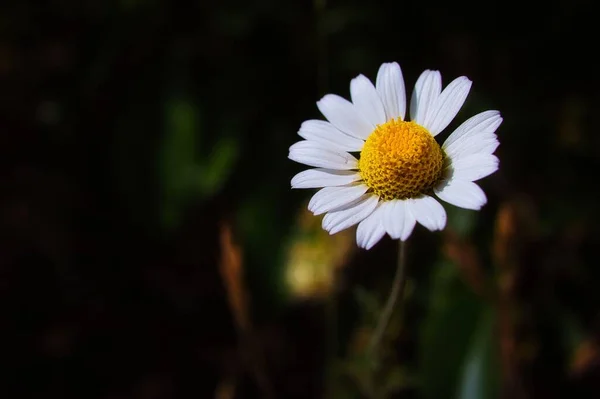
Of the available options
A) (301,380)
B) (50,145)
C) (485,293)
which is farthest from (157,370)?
(485,293)

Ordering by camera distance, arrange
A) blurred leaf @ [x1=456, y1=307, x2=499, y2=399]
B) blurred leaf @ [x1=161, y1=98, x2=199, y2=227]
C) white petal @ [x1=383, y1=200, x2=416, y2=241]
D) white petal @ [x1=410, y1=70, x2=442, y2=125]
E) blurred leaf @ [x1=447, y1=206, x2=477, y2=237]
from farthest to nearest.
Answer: blurred leaf @ [x1=161, y1=98, x2=199, y2=227]
blurred leaf @ [x1=447, y1=206, x2=477, y2=237]
blurred leaf @ [x1=456, y1=307, x2=499, y2=399]
white petal @ [x1=410, y1=70, x2=442, y2=125]
white petal @ [x1=383, y1=200, x2=416, y2=241]

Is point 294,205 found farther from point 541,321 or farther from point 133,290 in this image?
point 541,321

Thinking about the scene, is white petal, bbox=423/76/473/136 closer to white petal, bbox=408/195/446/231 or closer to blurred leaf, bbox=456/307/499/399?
white petal, bbox=408/195/446/231

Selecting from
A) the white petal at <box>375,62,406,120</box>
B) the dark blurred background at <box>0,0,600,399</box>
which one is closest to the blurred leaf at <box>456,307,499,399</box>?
the dark blurred background at <box>0,0,600,399</box>

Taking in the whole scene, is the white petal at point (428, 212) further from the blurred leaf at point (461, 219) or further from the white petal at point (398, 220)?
the blurred leaf at point (461, 219)

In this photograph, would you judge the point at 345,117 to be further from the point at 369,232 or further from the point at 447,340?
the point at 447,340

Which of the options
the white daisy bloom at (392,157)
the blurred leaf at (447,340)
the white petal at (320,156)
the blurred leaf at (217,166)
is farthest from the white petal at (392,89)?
the blurred leaf at (217,166)
